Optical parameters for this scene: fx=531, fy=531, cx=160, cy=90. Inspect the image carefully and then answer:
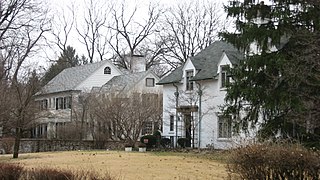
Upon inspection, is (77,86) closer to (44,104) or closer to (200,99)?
(44,104)

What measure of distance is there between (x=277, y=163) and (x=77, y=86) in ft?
143

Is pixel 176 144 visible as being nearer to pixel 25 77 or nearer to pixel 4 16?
pixel 25 77

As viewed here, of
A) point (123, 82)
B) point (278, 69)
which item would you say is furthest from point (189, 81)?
point (278, 69)

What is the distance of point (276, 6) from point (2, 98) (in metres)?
19.1

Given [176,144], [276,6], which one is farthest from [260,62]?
[176,144]

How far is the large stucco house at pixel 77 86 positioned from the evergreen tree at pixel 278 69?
25267 millimetres

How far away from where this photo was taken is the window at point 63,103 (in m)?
53.8

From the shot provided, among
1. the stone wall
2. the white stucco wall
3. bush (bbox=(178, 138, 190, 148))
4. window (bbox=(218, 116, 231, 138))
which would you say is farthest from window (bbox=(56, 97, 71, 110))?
window (bbox=(218, 116, 231, 138))

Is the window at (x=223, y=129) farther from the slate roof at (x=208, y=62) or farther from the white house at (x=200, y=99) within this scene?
the slate roof at (x=208, y=62)

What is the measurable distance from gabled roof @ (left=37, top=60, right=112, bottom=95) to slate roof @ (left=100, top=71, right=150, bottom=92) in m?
2.66

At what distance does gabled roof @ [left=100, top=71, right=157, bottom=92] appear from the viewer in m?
45.8

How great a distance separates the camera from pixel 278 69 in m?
21.2

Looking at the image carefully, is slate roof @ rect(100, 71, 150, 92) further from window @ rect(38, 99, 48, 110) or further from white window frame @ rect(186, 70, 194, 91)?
white window frame @ rect(186, 70, 194, 91)

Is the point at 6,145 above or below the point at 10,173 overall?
below
